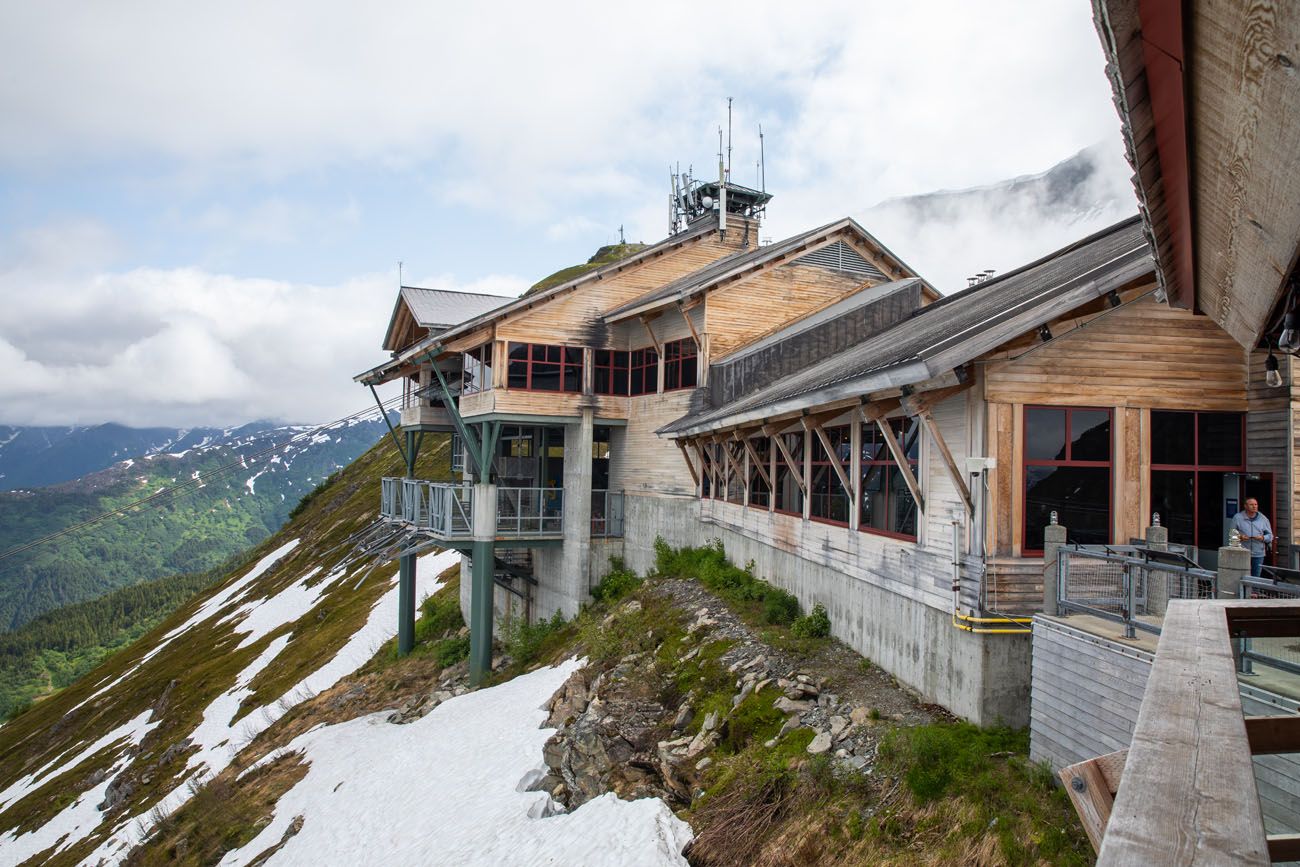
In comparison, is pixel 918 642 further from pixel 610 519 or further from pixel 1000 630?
pixel 610 519

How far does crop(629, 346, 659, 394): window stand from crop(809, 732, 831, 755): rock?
55.0 ft

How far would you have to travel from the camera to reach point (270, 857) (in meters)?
16.9

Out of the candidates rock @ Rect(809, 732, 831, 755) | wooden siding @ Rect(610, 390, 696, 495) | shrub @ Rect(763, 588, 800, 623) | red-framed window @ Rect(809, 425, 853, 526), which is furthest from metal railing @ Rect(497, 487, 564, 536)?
rock @ Rect(809, 732, 831, 755)

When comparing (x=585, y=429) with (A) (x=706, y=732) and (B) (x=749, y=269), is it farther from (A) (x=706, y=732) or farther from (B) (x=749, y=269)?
(A) (x=706, y=732)

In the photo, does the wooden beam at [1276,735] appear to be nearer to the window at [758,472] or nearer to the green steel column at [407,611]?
the window at [758,472]

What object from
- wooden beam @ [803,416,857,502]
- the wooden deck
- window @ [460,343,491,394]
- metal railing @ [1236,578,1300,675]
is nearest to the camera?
the wooden deck

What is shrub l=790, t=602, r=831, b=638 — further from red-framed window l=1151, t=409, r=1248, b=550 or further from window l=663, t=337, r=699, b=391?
window l=663, t=337, r=699, b=391

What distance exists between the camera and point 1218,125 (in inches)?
165

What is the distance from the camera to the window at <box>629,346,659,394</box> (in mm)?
27188

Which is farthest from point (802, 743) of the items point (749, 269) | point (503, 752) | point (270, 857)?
point (749, 269)

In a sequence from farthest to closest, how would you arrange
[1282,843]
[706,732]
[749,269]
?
[749,269], [706,732], [1282,843]

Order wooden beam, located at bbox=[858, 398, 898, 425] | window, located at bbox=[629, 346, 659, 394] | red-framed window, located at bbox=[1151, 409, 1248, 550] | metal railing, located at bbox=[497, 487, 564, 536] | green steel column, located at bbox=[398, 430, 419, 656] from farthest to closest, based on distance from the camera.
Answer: green steel column, located at bbox=[398, 430, 419, 656] → metal railing, located at bbox=[497, 487, 564, 536] → window, located at bbox=[629, 346, 659, 394] → wooden beam, located at bbox=[858, 398, 898, 425] → red-framed window, located at bbox=[1151, 409, 1248, 550]

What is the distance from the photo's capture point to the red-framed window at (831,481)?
14953 mm

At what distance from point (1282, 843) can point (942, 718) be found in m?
9.92
